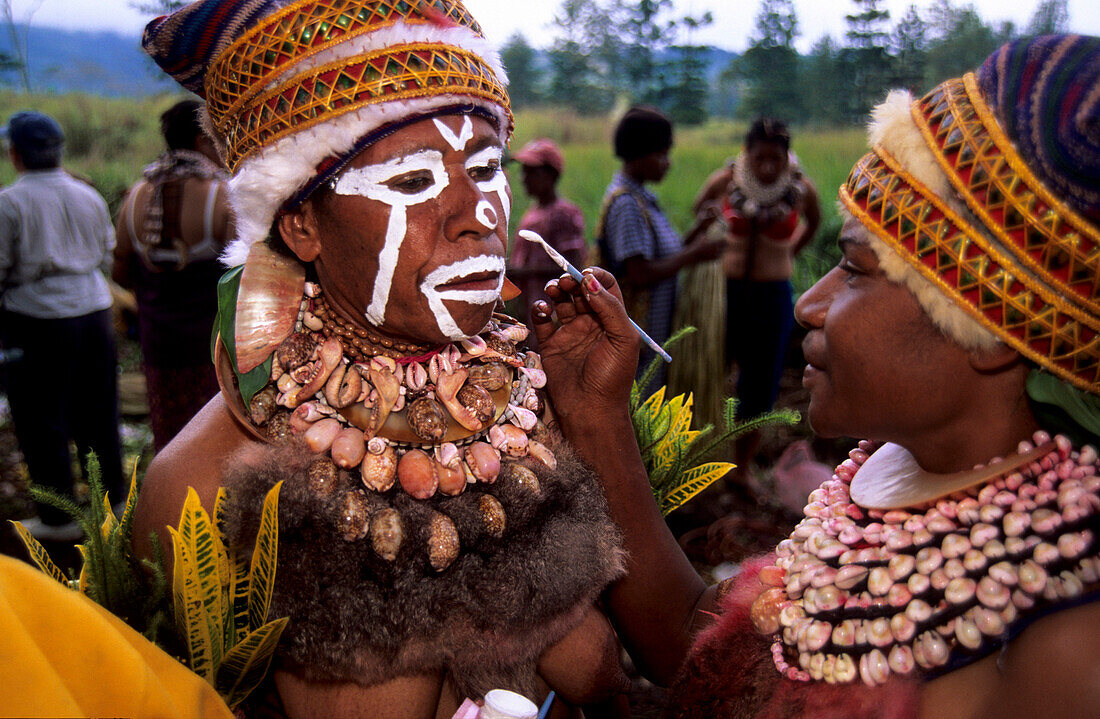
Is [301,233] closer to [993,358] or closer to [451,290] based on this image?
[451,290]

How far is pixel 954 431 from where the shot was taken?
1.29 metres

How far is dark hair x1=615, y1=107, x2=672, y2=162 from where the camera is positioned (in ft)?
16.1

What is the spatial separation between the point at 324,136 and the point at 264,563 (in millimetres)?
784

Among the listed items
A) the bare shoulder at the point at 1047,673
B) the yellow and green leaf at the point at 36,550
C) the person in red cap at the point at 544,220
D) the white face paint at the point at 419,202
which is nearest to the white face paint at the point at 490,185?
the white face paint at the point at 419,202

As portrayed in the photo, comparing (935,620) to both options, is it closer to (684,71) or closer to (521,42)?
(684,71)

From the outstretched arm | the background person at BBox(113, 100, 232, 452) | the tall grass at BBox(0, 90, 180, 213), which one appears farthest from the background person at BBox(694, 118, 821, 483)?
the tall grass at BBox(0, 90, 180, 213)

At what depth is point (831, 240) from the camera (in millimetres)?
8109

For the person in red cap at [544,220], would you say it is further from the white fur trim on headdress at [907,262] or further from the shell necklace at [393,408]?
the white fur trim on headdress at [907,262]

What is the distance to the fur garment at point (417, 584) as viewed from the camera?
139cm

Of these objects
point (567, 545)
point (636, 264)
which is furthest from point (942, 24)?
point (567, 545)

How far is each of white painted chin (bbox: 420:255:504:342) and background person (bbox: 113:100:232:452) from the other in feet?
10.1

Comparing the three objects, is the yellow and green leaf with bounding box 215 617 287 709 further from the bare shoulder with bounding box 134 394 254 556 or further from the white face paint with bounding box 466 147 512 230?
the white face paint with bounding box 466 147 512 230

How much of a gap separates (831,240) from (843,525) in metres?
7.28

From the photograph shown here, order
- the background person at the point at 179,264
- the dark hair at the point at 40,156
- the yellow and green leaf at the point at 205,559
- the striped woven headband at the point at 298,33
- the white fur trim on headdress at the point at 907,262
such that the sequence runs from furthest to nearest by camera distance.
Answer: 1. the dark hair at the point at 40,156
2. the background person at the point at 179,264
3. the striped woven headband at the point at 298,33
4. the yellow and green leaf at the point at 205,559
5. the white fur trim on headdress at the point at 907,262
